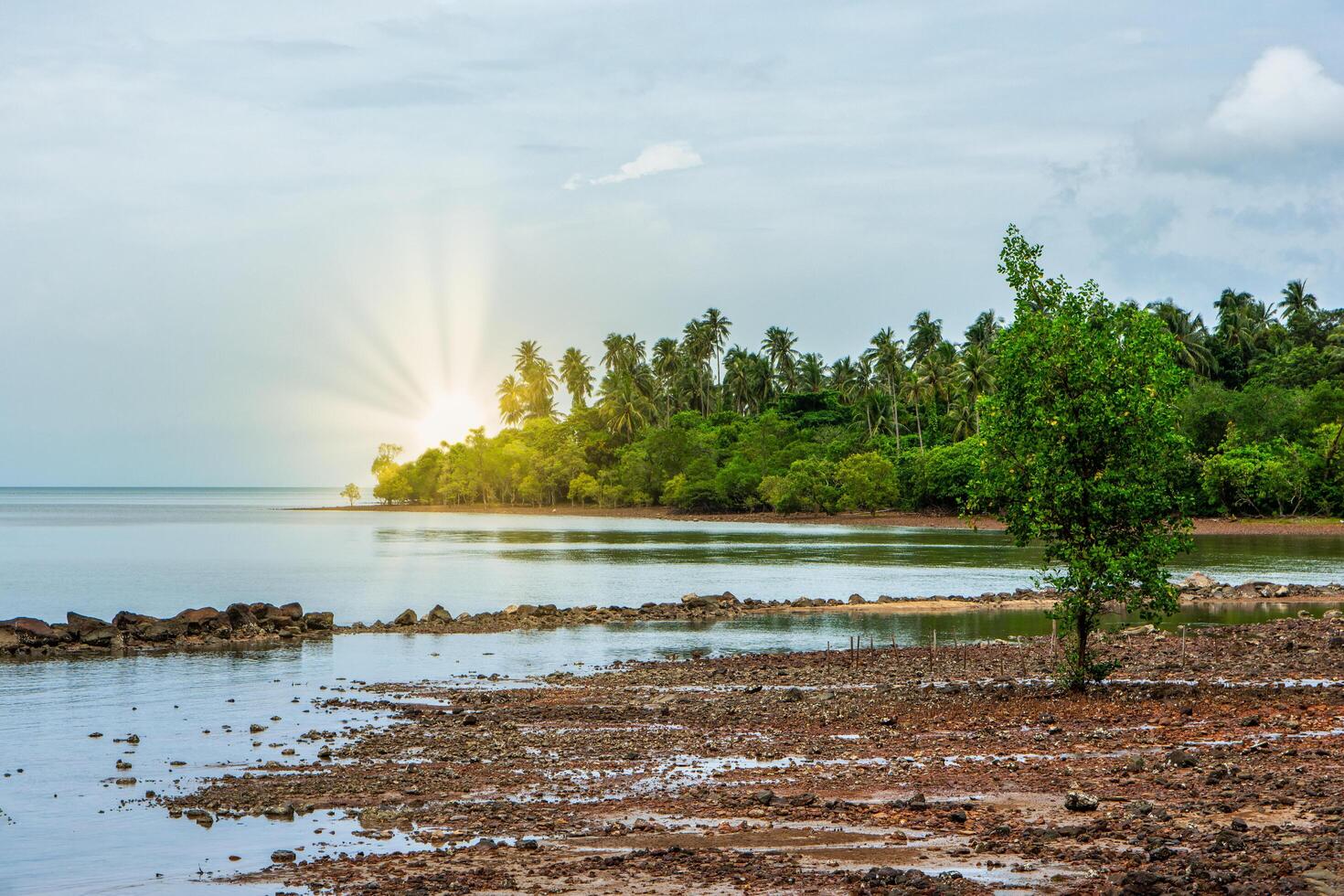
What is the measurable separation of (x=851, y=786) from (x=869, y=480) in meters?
139

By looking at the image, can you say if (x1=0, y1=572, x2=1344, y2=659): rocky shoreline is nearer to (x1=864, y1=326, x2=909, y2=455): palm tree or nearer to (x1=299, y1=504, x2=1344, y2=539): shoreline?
(x1=299, y1=504, x2=1344, y2=539): shoreline

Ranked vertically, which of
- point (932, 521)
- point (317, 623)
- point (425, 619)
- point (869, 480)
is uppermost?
point (869, 480)

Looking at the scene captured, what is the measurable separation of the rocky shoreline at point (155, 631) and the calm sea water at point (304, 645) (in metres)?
2.10

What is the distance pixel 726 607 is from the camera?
194 ft

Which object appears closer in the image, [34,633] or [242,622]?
[34,633]

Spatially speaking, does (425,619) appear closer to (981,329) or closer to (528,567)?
(528,567)

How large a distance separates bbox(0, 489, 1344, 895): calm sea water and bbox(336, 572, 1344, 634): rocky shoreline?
2.63m

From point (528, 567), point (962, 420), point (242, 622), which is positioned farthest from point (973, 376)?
Result: point (242, 622)

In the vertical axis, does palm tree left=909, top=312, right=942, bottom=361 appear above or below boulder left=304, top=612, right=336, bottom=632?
above

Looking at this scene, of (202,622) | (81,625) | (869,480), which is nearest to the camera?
(81,625)

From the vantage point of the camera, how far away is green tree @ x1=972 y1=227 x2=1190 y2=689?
25.7 metres

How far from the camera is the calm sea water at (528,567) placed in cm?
6988

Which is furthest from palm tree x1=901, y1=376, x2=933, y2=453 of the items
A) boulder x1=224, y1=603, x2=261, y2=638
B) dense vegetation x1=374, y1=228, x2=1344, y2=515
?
boulder x1=224, y1=603, x2=261, y2=638

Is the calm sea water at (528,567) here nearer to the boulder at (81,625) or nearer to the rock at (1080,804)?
the boulder at (81,625)
